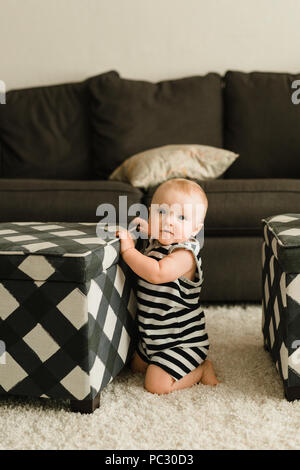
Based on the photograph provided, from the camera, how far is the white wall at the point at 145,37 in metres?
2.71

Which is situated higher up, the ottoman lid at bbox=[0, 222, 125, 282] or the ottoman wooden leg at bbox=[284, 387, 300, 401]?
the ottoman lid at bbox=[0, 222, 125, 282]

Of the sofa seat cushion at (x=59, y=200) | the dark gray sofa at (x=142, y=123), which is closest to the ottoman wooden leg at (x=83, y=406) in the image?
the sofa seat cushion at (x=59, y=200)

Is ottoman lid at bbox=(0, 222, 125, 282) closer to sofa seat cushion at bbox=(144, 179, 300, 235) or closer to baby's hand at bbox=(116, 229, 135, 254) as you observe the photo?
baby's hand at bbox=(116, 229, 135, 254)

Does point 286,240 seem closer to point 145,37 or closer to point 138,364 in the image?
point 138,364

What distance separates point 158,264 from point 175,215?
5.4 inches

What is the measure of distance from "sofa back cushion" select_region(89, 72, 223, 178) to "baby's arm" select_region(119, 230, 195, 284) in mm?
1259

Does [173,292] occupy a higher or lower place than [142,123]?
lower

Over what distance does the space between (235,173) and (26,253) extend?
1.50 meters

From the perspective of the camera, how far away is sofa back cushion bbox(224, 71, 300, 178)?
2420 millimetres

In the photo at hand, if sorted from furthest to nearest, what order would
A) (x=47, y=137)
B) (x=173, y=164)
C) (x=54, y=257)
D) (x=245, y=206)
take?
(x=47, y=137) → (x=173, y=164) → (x=245, y=206) → (x=54, y=257)

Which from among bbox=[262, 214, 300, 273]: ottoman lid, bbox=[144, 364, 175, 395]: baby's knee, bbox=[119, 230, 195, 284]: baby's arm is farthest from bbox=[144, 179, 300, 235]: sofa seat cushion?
bbox=[144, 364, 175, 395]: baby's knee

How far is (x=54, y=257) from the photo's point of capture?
3.70 ft

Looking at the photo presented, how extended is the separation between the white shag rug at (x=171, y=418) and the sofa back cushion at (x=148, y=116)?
134cm

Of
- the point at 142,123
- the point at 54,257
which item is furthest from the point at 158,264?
the point at 142,123
